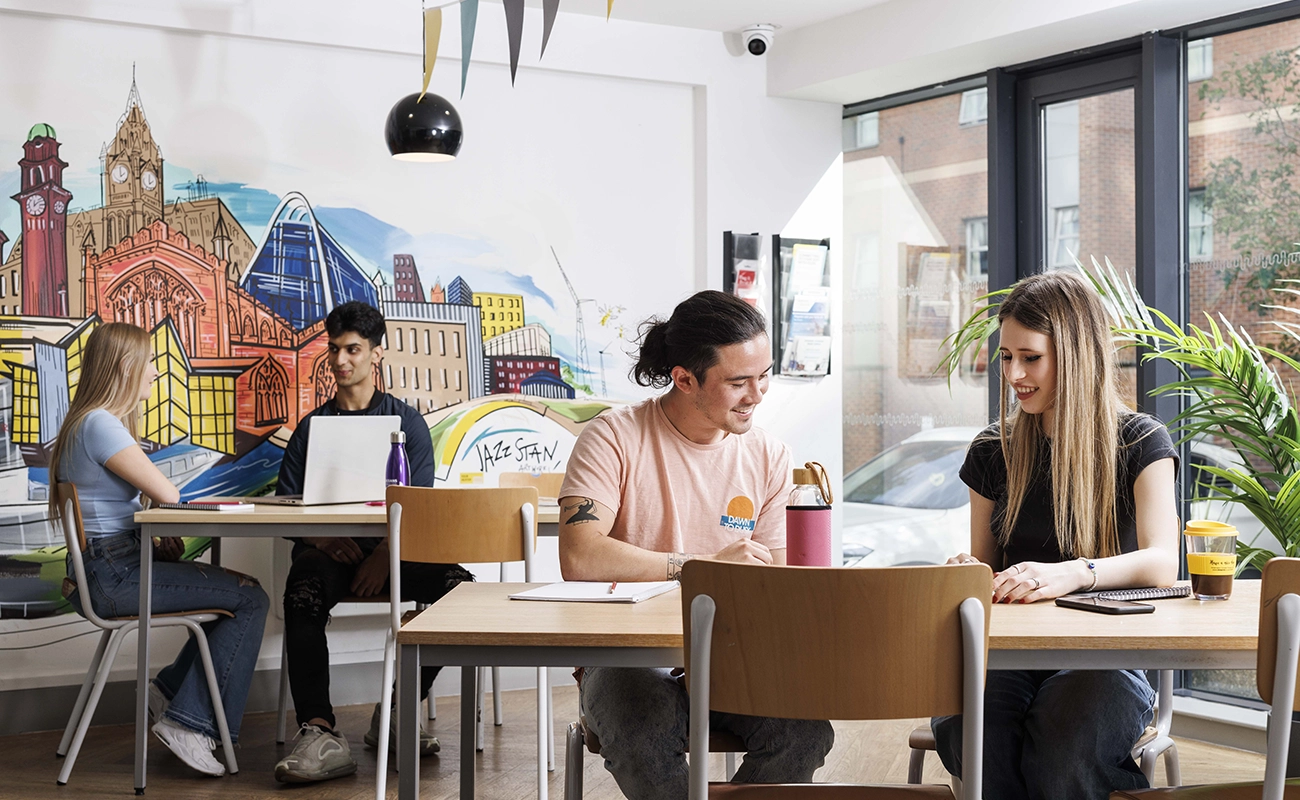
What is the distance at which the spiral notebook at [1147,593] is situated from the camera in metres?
1.89

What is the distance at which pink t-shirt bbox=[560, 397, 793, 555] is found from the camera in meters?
2.25

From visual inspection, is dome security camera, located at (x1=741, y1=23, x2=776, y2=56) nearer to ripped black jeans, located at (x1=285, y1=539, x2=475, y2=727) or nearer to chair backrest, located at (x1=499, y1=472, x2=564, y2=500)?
chair backrest, located at (x1=499, y1=472, x2=564, y2=500)

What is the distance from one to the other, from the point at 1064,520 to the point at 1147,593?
244mm

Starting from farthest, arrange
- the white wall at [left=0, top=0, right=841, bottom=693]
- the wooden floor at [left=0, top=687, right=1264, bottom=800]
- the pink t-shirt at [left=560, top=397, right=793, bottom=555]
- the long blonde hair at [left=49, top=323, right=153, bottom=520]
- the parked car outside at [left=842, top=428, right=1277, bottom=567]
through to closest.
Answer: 1. the parked car outside at [left=842, top=428, right=1277, bottom=567]
2. the white wall at [left=0, top=0, right=841, bottom=693]
3. the long blonde hair at [left=49, top=323, right=153, bottom=520]
4. the wooden floor at [left=0, top=687, right=1264, bottom=800]
5. the pink t-shirt at [left=560, top=397, right=793, bottom=555]

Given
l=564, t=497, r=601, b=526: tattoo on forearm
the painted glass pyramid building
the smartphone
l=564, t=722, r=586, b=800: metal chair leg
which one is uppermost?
the painted glass pyramid building

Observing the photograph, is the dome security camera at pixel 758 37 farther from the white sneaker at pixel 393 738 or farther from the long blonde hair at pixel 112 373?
the white sneaker at pixel 393 738

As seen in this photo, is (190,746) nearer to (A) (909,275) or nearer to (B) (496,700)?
(B) (496,700)

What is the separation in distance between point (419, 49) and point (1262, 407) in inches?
126

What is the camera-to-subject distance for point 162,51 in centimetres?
425

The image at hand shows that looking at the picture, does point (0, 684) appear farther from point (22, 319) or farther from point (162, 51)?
point (162, 51)

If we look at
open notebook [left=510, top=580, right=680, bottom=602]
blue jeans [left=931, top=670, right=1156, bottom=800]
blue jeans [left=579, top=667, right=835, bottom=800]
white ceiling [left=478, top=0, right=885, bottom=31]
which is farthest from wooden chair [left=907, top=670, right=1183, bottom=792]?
white ceiling [left=478, top=0, right=885, bottom=31]

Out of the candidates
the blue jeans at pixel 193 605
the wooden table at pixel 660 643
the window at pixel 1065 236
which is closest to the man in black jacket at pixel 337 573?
the blue jeans at pixel 193 605

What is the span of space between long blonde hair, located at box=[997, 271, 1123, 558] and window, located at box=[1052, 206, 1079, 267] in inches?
91.7

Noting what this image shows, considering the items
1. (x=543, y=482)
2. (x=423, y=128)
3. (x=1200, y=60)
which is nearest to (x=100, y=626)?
(x=543, y=482)
